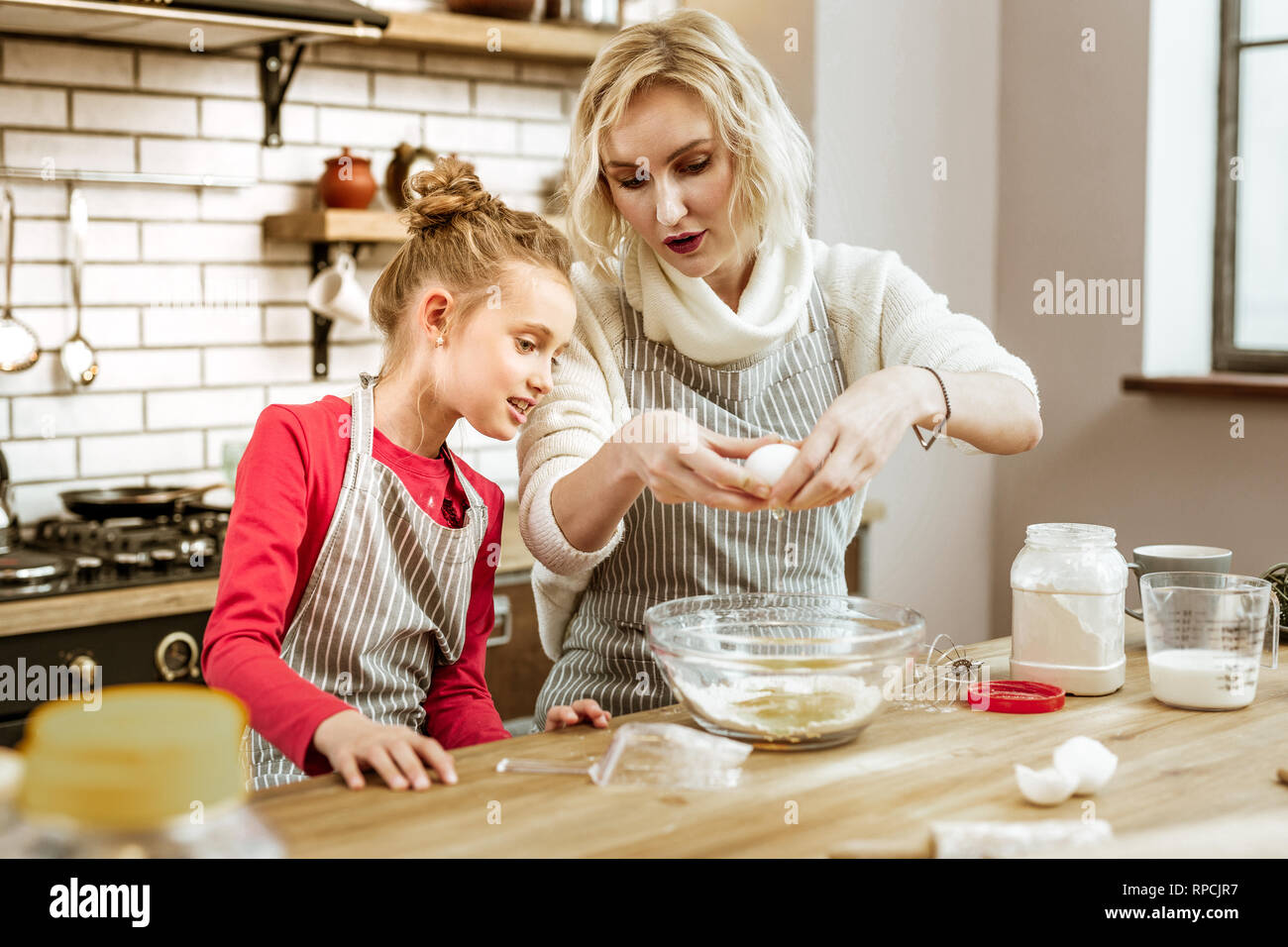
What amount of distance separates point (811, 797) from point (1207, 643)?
21.6 inches

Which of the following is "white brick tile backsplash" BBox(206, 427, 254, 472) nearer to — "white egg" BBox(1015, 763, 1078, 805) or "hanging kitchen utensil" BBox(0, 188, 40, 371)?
"hanging kitchen utensil" BBox(0, 188, 40, 371)

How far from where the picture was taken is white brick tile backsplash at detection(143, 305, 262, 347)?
2783 millimetres

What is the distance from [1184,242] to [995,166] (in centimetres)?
52

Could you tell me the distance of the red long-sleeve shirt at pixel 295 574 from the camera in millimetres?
1225

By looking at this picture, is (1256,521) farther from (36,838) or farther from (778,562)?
(36,838)

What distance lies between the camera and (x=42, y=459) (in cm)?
266

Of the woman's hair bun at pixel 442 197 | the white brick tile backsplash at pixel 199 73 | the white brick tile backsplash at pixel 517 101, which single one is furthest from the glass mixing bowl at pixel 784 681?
the white brick tile backsplash at pixel 517 101

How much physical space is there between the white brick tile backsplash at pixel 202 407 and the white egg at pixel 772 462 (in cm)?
189

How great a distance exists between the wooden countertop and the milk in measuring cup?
33 mm

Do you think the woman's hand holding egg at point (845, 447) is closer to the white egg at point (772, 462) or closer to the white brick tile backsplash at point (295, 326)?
the white egg at point (772, 462)

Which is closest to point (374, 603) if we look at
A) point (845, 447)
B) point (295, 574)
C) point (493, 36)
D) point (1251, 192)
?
point (295, 574)

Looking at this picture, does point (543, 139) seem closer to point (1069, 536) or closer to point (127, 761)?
point (1069, 536)

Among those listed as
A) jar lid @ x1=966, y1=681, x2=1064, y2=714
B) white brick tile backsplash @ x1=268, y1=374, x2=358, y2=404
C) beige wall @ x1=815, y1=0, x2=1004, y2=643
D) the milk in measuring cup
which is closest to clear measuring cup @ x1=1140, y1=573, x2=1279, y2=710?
the milk in measuring cup
